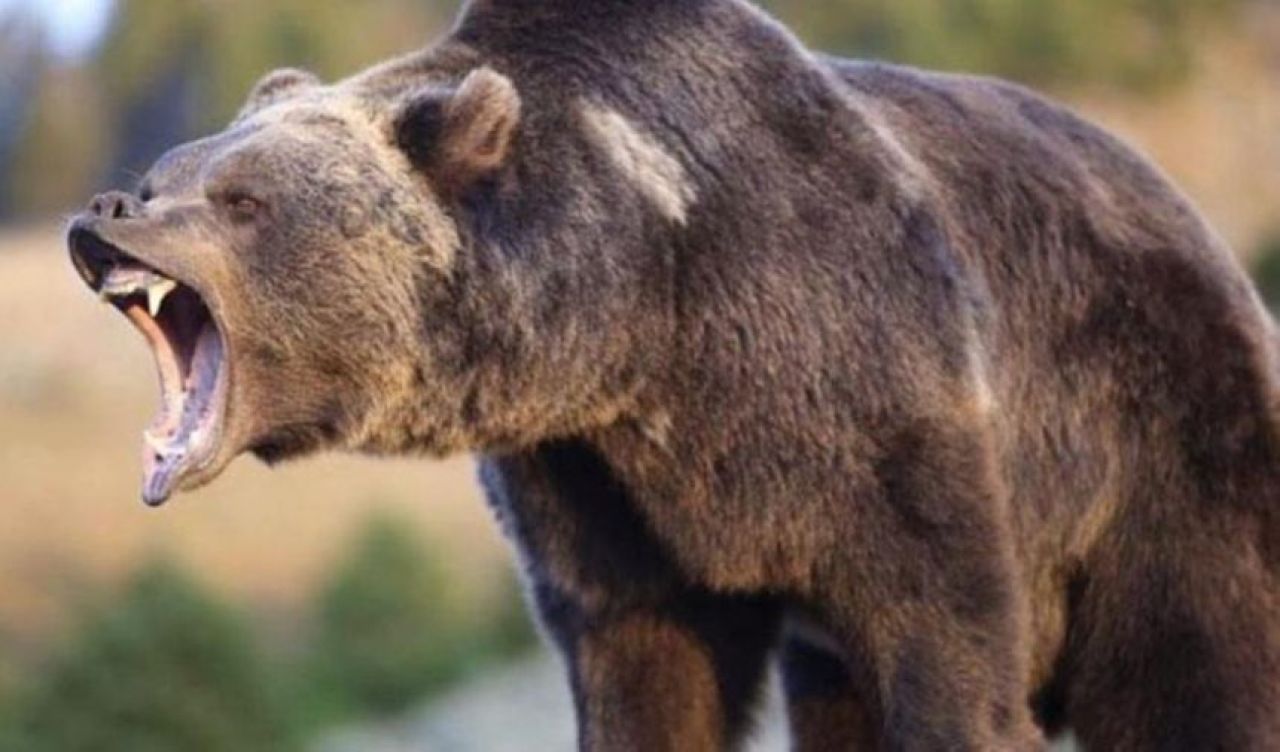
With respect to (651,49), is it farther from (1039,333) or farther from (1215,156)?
A: (1215,156)

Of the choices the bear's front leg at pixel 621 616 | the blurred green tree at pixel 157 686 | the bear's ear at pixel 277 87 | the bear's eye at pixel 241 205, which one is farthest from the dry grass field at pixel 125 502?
the bear's eye at pixel 241 205

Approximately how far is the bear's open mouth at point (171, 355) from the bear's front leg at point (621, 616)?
0.82 m

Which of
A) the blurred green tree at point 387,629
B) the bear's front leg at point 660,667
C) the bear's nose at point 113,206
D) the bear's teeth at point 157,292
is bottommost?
the blurred green tree at point 387,629

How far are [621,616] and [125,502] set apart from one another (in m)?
28.9

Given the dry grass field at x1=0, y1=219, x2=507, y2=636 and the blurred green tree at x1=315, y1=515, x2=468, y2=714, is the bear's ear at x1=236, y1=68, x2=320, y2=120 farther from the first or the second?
the dry grass field at x1=0, y1=219, x2=507, y2=636

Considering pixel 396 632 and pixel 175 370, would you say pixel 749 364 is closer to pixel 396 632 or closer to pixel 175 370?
pixel 175 370

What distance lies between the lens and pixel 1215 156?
43.1 metres

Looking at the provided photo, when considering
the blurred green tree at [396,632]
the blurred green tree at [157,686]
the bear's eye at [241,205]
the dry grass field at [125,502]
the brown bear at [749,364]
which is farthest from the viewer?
the dry grass field at [125,502]

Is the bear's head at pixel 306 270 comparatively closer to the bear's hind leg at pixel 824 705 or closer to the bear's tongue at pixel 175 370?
the bear's tongue at pixel 175 370

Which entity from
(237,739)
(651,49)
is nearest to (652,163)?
(651,49)

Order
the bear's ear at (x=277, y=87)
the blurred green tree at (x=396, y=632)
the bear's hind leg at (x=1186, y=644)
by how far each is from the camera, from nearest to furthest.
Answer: the bear's ear at (x=277, y=87)
the bear's hind leg at (x=1186, y=644)
the blurred green tree at (x=396, y=632)

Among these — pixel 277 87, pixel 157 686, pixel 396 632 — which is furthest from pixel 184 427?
pixel 396 632

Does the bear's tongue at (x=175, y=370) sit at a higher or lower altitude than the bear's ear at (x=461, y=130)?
lower

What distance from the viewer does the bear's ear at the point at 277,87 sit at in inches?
242
